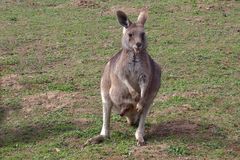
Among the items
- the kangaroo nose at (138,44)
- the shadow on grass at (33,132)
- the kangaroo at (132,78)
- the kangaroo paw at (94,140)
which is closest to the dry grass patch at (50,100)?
the shadow on grass at (33,132)

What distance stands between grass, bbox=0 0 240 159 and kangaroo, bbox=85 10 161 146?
0.37 meters

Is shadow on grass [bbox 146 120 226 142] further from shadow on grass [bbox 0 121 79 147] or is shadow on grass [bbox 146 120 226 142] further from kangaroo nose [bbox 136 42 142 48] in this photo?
kangaroo nose [bbox 136 42 142 48]

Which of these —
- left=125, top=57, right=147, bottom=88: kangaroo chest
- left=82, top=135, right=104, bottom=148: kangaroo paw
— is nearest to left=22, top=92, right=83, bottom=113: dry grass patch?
left=82, top=135, right=104, bottom=148: kangaroo paw

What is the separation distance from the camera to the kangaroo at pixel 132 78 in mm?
5879

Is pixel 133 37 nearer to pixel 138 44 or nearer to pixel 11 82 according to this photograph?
pixel 138 44

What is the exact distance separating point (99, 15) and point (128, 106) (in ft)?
23.0

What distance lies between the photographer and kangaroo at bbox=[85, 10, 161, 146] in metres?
5.88

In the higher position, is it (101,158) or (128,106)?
(128,106)

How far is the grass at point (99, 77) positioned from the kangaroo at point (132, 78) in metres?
0.37

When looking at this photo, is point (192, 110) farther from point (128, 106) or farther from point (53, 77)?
point (53, 77)

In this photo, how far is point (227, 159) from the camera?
18.8 ft

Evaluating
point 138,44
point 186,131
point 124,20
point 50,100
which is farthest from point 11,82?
point 138,44

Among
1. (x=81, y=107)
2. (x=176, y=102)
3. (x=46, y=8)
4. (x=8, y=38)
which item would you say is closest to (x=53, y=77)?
(x=81, y=107)

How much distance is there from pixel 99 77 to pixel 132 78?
2.75 m
